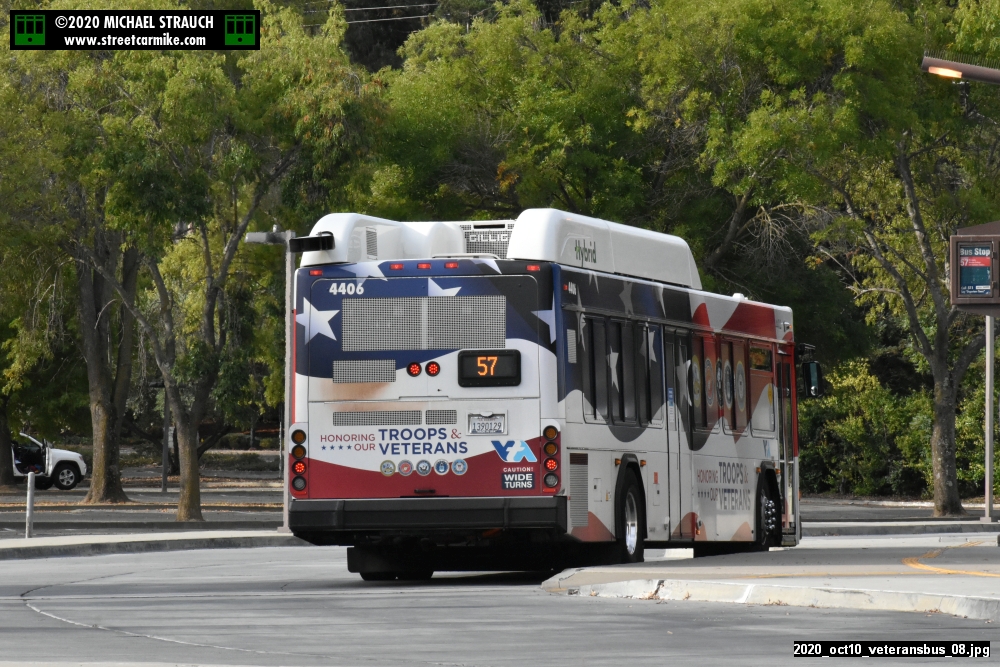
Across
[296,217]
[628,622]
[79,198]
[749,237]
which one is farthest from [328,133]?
[628,622]

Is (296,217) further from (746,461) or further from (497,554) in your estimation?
(497,554)

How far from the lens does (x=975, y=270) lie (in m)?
21.9

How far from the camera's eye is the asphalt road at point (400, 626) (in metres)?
10.9

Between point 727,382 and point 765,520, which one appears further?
point 765,520

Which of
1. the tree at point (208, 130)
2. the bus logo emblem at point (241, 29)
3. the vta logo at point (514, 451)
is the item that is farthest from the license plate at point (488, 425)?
the bus logo emblem at point (241, 29)

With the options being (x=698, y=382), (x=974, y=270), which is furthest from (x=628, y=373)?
(x=974, y=270)

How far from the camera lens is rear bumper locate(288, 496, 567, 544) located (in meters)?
16.7

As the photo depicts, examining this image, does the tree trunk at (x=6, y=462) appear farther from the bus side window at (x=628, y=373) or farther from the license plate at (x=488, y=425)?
the license plate at (x=488, y=425)

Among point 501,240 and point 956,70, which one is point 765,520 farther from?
point 501,240

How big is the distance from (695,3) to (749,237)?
23.9 ft

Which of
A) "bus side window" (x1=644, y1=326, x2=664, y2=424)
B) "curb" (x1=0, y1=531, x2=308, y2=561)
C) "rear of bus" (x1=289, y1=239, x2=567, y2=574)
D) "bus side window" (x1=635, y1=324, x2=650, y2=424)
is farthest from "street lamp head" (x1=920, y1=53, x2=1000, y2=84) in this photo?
"curb" (x1=0, y1=531, x2=308, y2=561)

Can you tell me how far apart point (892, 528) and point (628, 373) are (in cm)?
1441

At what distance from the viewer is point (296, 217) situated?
35.5 meters

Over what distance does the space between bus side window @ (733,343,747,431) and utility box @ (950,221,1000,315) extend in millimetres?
2659
